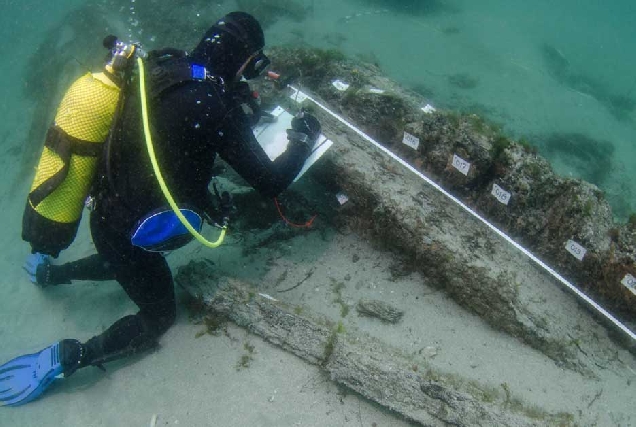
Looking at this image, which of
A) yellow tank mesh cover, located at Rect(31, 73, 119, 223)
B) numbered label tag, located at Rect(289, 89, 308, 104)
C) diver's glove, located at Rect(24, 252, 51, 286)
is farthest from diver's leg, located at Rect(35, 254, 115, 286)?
numbered label tag, located at Rect(289, 89, 308, 104)

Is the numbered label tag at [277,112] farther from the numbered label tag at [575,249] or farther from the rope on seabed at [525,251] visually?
the numbered label tag at [575,249]

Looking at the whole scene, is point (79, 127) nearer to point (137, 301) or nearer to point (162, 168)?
point (162, 168)

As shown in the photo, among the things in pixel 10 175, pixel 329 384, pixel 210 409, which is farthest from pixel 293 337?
pixel 10 175

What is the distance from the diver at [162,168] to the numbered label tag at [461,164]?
141 cm

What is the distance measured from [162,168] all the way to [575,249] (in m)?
3.55

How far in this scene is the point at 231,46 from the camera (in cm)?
310

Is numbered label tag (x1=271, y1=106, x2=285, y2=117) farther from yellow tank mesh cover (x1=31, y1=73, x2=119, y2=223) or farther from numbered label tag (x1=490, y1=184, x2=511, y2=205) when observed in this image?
numbered label tag (x1=490, y1=184, x2=511, y2=205)

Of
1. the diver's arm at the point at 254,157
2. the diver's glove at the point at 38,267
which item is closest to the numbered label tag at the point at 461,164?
the diver's arm at the point at 254,157

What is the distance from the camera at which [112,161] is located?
284cm

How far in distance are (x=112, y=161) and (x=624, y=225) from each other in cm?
430

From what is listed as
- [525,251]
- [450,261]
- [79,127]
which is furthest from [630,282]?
[79,127]

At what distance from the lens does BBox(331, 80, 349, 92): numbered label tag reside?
17.5 feet

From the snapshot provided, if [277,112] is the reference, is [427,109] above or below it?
above

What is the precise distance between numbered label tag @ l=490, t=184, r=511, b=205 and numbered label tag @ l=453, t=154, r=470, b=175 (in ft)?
1.00
